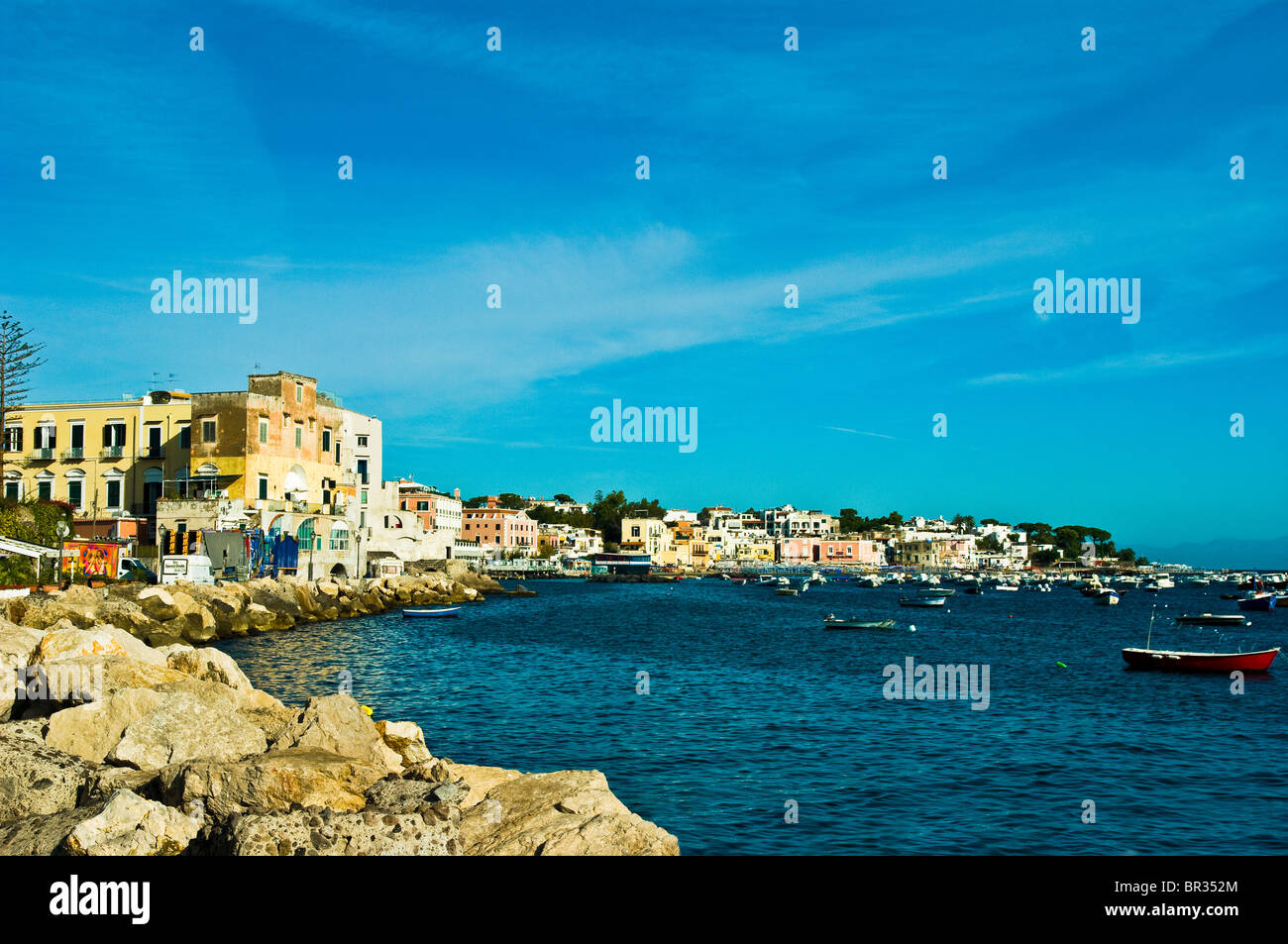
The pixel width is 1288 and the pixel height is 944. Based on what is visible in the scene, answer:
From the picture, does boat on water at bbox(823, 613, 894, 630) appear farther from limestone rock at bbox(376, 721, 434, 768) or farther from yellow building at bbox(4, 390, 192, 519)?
limestone rock at bbox(376, 721, 434, 768)

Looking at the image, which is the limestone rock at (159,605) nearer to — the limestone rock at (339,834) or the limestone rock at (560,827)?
the limestone rock at (560,827)

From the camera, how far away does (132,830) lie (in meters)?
10.3

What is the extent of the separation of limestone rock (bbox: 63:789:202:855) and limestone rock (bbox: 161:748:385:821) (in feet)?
1.23

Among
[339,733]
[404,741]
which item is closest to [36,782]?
[339,733]

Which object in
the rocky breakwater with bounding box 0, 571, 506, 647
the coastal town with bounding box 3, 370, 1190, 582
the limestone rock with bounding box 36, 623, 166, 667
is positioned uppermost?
the coastal town with bounding box 3, 370, 1190, 582

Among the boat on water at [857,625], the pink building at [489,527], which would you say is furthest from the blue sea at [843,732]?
the pink building at [489,527]

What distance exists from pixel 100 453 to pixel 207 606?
1225 inches

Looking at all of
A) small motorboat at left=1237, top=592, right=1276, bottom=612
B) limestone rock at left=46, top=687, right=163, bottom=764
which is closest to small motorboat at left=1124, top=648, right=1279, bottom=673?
limestone rock at left=46, top=687, right=163, bottom=764

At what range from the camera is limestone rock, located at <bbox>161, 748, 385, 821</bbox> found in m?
11.1

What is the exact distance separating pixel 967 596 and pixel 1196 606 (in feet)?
82.3

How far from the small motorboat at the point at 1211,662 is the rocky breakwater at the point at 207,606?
3701 centimetres
